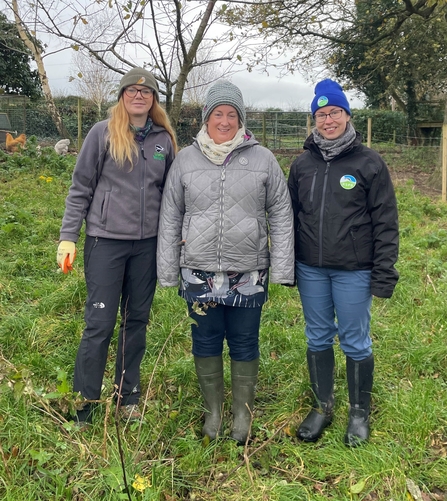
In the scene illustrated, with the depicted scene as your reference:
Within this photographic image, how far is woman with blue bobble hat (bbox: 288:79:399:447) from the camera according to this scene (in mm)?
2391

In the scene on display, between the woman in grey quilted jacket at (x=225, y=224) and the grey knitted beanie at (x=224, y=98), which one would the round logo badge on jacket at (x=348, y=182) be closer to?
the woman in grey quilted jacket at (x=225, y=224)

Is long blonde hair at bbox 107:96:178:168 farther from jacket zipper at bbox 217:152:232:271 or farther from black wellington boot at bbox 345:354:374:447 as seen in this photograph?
black wellington boot at bbox 345:354:374:447

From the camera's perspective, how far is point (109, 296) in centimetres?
261

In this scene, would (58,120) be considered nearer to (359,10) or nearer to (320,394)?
(359,10)

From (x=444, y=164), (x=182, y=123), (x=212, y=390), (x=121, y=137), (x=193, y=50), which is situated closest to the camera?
(x=121, y=137)

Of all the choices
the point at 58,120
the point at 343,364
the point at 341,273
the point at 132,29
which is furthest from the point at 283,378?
the point at 58,120

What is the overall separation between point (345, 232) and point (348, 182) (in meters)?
0.25

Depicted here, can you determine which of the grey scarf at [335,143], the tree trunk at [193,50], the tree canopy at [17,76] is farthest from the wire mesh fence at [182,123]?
the grey scarf at [335,143]

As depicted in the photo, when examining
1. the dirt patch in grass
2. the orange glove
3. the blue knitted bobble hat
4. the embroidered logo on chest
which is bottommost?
the dirt patch in grass

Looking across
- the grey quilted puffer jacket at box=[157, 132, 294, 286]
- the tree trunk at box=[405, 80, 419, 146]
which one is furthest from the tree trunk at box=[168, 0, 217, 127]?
the tree trunk at box=[405, 80, 419, 146]

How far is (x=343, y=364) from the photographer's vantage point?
10.9ft

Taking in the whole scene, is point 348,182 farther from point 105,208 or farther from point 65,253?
point 65,253

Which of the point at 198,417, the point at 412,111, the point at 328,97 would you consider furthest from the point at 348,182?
the point at 412,111

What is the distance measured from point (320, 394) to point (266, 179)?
52.3 inches
